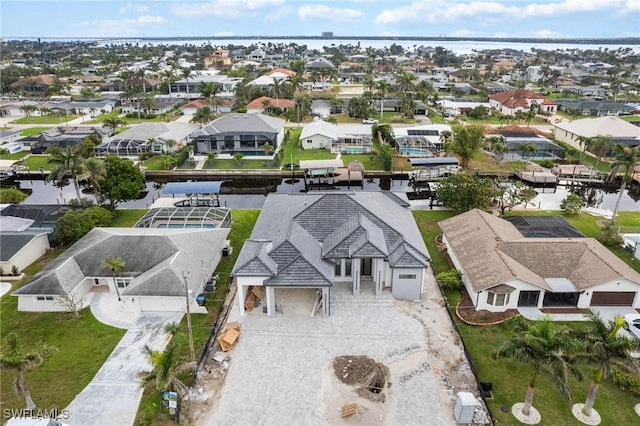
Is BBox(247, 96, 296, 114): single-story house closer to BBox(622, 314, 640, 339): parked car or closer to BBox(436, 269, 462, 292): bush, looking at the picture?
BBox(436, 269, 462, 292): bush

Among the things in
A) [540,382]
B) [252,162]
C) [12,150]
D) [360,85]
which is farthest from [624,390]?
[360,85]

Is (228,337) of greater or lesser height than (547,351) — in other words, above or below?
below

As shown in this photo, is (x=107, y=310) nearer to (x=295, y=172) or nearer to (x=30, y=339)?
(x=30, y=339)

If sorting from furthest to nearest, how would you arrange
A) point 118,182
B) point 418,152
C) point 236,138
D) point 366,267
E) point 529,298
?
point 236,138, point 418,152, point 118,182, point 366,267, point 529,298

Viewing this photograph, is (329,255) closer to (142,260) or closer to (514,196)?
(142,260)

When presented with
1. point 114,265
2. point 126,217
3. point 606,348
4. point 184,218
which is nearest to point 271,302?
point 114,265

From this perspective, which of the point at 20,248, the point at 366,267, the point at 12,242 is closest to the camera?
the point at 366,267

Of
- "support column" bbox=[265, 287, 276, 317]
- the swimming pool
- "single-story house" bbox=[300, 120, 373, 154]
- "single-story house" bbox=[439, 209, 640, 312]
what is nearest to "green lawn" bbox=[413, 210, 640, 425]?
"single-story house" bbox=[439, 209, 640, 312]
